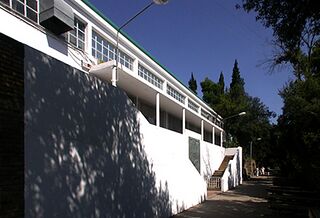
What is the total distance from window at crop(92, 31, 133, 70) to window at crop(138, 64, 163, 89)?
6.91ft

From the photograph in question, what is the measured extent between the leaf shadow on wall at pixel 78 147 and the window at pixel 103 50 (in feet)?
23.2

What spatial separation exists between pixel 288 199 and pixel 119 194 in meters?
7.92

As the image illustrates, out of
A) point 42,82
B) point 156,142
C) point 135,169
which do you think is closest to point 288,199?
point 156,142

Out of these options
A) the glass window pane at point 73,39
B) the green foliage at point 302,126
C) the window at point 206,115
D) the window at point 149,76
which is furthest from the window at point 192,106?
the glass window pane at point 73,39

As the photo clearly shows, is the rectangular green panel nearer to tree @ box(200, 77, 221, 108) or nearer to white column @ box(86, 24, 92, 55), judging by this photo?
white column @ box(86, 24, 92, 55)

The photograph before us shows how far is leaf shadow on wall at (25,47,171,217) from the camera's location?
21.2ft

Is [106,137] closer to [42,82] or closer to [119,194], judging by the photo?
[119,194]

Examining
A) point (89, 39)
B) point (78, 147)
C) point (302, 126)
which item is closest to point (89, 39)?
point (89, 39)

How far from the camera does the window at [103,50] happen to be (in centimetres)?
1690

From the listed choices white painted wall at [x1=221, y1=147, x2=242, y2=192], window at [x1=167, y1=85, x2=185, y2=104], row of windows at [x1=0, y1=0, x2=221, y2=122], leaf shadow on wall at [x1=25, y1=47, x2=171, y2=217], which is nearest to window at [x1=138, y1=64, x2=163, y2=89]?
row of windows at [x1=0, y1=0, x2=221, y2=122]

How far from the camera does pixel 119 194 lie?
9.63 m

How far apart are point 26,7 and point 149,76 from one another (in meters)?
10.7

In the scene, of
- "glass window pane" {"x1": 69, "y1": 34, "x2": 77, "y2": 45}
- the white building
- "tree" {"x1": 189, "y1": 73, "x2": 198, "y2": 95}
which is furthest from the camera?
"tree" {"x1": 189, "y1": 73, "x2": 198, "y2": 95}

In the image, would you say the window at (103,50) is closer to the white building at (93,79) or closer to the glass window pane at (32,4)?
the white building at (93,79)
